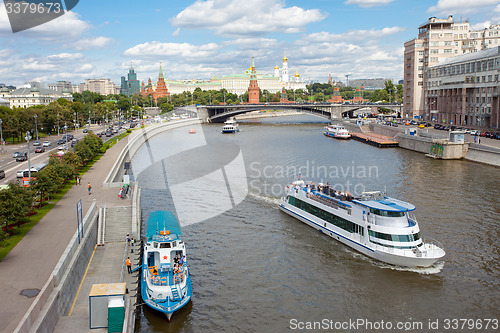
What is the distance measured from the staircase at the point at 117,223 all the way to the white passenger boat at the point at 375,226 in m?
12.2

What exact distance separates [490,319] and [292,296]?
28.3ft

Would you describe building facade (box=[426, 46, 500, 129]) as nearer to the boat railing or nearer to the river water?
the river water

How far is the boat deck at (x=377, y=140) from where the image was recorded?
249ft

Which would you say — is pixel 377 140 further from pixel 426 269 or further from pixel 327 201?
pixel 426 269

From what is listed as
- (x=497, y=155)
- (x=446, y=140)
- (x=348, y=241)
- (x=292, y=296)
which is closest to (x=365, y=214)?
(x=348, y=241)

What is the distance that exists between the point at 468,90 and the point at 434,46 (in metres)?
26.4

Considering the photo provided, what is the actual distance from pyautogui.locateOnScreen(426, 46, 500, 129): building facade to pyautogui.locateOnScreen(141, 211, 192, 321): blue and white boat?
6260 cm

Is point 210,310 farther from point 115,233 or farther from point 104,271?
point 115,233

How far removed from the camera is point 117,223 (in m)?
28.5

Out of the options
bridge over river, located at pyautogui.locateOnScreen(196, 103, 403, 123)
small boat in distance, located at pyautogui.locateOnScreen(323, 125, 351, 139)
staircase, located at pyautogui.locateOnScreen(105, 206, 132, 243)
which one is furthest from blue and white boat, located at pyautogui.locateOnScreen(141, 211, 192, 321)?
bridge over river, located at pyautogui.locateOnScreen(196, 103, 403, 123)

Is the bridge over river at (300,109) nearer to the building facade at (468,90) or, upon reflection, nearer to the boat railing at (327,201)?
the building facade at (468,90)

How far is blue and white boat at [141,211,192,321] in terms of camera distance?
19969mm

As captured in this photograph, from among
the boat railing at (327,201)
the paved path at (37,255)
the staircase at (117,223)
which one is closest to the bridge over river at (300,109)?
the boat railing at (327,201)

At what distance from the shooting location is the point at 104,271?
2253 centimetres
